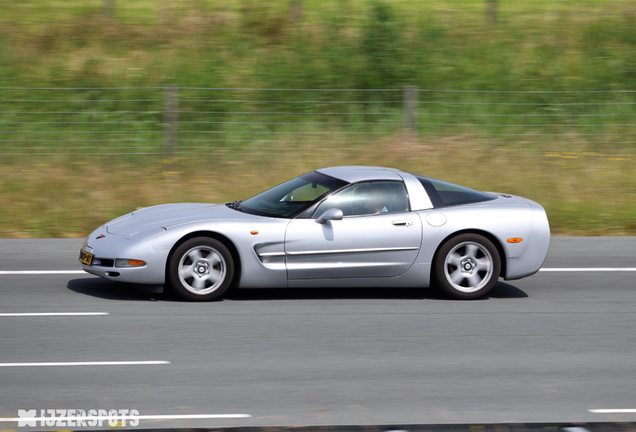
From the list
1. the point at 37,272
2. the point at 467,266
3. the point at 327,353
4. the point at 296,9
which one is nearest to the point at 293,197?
the point at 467,266

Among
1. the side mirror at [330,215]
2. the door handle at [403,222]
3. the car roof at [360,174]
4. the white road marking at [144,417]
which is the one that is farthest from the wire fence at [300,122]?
the white road marking at [144,417]

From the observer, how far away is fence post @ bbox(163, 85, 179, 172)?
1308 centimetres

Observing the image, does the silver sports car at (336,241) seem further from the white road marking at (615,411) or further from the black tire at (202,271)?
the white road marking at (615,411)

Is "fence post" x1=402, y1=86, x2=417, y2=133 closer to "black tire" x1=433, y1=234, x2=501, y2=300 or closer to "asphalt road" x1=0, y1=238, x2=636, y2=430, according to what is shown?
"asphalt road" x1=0, y1=238, x2=636, y2=430

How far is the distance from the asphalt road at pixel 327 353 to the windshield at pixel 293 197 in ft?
2.63

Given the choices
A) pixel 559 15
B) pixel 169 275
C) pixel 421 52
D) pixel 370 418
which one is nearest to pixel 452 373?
pixel 370 418

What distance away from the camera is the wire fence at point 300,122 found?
13523 mm

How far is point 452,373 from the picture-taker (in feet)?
16.2

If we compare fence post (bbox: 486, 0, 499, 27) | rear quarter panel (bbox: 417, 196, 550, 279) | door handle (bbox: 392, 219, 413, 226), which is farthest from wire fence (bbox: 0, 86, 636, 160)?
door handle (bbox: 392, 219, 413, 226)

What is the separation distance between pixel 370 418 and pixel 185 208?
149 inches

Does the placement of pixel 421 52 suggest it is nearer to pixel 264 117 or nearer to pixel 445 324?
pixel 264 117

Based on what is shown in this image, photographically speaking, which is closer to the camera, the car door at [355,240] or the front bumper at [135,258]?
the front bumper at [135,258]

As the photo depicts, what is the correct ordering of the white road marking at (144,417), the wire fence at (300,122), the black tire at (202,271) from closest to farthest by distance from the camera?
the white road marking at (144,417), the black tire at (202,271), the wire fence at (300,122)

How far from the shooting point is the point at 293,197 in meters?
7.19
